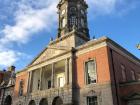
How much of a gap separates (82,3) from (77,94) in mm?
16450

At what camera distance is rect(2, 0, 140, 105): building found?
22.2m

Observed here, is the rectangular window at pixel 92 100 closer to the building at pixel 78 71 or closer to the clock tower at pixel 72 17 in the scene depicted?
the building at pixel 78 71

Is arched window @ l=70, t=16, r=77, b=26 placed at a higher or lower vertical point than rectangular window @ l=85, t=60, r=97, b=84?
higher

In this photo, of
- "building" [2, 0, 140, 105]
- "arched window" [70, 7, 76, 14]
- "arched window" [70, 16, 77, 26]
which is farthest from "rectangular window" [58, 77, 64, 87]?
"arched window" [70, 7, 76, 14]

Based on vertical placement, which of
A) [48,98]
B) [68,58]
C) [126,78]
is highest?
[68,58]

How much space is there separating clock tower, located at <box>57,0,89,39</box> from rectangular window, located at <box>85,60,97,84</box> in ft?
23.4

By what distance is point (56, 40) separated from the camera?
103 feet

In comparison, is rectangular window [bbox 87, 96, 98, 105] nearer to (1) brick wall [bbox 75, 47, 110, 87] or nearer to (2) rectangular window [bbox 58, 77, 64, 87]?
(1) brick wall [bbox 75, 47, 110, 87]

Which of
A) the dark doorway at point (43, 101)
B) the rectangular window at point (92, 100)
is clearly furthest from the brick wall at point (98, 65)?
the dark doorway at point (43, 101)

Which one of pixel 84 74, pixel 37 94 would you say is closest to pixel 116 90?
pixel 84 74

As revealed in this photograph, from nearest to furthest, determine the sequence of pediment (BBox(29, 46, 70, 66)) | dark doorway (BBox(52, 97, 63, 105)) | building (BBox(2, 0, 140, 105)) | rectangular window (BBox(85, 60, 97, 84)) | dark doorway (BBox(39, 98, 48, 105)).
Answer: building (BBox(2, 0, 140, 105)) < rectangular window (BBox(85, 60, 97, 84)) < dark doorway (BBox(52, 97, 63, 105)) < dark doorway (BBox(39, 98, 48, 105)) < pediment (BBox(29, 46, 70, 66))

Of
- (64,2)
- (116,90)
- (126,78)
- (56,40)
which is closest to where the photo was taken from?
(116,90)

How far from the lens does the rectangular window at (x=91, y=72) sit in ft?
78.6

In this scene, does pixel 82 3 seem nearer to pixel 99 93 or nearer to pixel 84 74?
pixel 84 74
